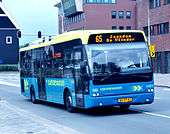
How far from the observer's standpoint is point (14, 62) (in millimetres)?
98875

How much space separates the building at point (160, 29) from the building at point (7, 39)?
116ft

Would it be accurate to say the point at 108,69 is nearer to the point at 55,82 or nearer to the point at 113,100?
the point at 113,100

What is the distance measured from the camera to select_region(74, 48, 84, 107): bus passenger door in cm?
1825

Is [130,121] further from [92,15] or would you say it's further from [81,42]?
[92,15]

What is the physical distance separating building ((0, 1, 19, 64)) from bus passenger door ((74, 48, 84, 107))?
→ 7971cm

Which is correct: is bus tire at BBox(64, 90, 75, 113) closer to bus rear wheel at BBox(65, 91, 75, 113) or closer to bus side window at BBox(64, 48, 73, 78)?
bus rear wheel at BBox(65, 91, 75, 113)

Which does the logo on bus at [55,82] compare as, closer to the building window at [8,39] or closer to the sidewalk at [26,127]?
the sidewalk at [26,127]

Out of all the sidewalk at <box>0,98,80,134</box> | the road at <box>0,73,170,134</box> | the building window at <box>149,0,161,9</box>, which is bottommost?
the road at <box>0,73,170,134</box>

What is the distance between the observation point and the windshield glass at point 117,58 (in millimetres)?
17625

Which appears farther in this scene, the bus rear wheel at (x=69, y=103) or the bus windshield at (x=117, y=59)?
the bus rear wheel at (x=69, y=103)

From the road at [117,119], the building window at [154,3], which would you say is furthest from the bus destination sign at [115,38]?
the building window at [154,3]

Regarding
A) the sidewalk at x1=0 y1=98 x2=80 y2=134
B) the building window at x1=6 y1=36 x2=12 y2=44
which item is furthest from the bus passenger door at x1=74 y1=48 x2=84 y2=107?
the building window at x1=6 y1=36 x2=12 y2=44

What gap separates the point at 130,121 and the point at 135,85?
93.0 inches

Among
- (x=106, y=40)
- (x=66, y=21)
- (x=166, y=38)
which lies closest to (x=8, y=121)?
(x=106, y=40)
